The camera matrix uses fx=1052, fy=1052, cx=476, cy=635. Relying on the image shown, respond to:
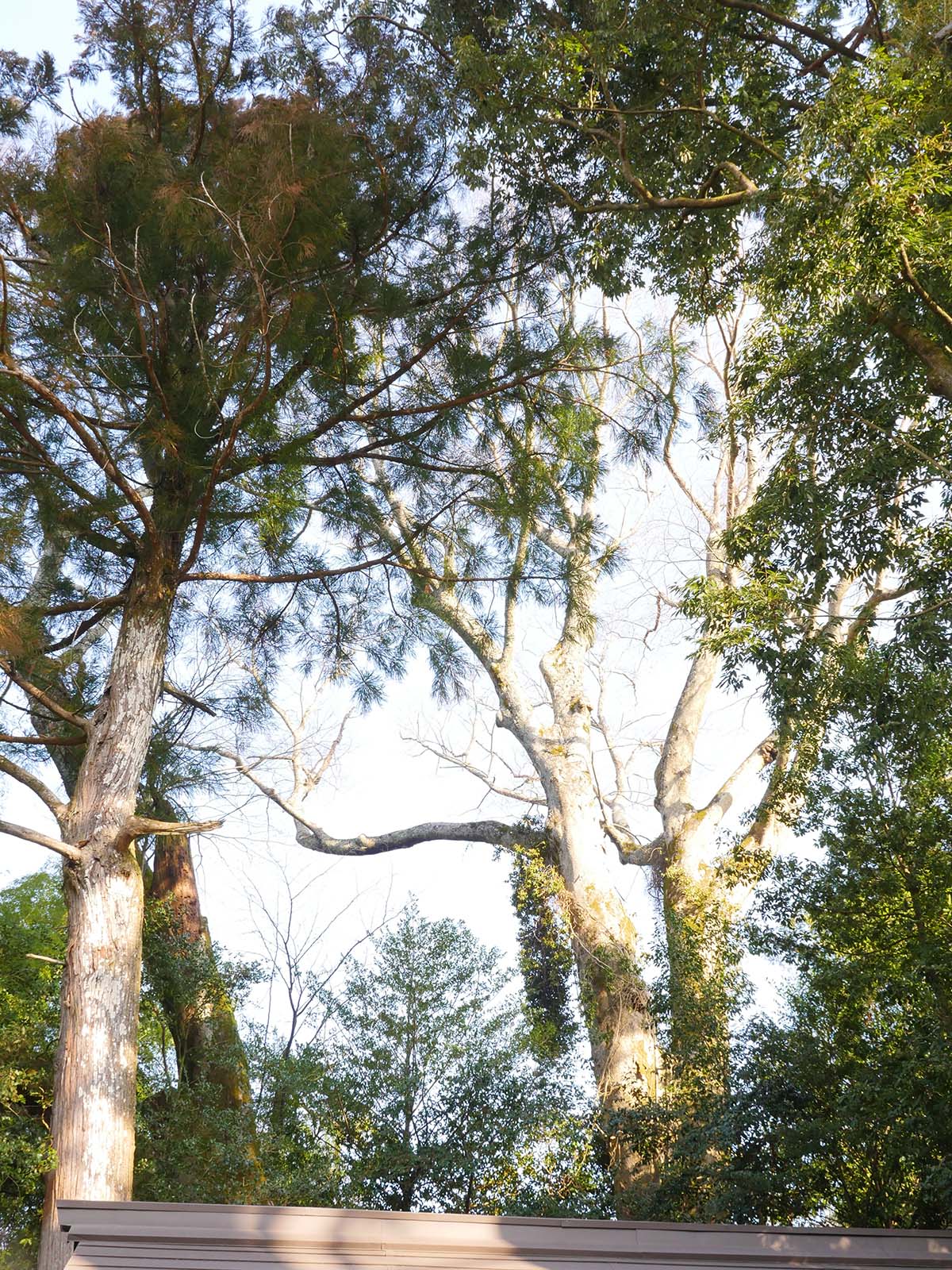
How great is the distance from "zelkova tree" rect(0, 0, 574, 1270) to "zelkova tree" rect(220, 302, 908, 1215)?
581mm

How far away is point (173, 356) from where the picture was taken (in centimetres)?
549

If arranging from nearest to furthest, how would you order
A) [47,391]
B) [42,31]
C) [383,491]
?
1. [47,391]
2. [42,31]
3. [383,491]

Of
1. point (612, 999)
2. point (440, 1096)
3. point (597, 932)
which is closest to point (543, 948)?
point (597, 932)

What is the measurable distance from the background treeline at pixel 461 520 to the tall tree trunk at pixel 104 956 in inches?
0.8

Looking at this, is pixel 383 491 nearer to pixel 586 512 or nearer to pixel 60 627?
pixel 60 627

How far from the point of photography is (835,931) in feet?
20.5

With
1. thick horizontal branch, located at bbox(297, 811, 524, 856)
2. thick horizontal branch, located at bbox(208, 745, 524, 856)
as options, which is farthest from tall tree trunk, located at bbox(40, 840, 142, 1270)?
thick horizontal branch, located at bbox(297, 811, 524, 856)

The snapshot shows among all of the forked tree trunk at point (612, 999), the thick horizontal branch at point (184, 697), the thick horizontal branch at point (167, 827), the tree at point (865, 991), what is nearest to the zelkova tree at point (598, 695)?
the forked tree trunk at point (612, 999)

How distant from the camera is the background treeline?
16.2 feet

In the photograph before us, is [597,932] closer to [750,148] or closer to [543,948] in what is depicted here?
[543,948]

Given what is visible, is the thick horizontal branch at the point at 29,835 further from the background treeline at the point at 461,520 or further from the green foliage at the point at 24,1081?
the green foliage at the point at 24,1081

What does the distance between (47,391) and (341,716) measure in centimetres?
763

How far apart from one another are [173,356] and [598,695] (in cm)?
744

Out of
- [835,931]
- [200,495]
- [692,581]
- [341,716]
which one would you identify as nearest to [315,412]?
[200,495]
